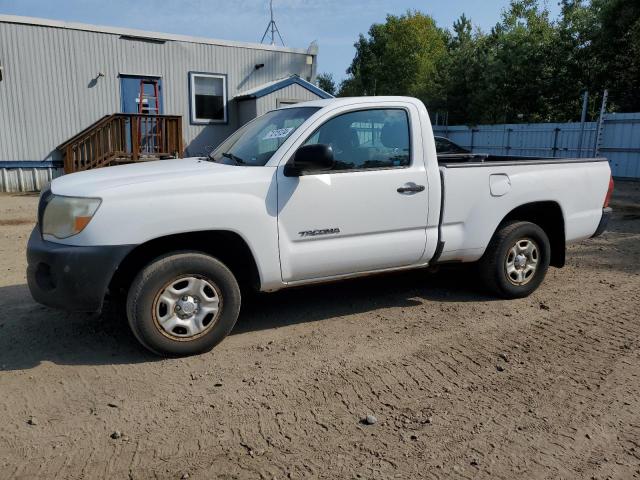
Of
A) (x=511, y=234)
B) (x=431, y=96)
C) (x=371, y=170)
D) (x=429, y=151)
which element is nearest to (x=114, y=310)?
(x=371, y=170)

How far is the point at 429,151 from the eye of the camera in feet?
15.3

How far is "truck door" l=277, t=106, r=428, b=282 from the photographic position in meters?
4.13

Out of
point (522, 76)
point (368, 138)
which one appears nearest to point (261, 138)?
point (368, 138)

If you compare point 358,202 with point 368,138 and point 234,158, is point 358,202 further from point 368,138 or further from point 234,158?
point 234,158

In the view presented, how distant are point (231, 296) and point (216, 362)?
1.56 ft

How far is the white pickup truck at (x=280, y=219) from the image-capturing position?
3645 millimetres

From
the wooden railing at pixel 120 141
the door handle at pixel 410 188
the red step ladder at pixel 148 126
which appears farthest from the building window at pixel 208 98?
the door handle at pixel 410 188

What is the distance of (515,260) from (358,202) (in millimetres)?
1887

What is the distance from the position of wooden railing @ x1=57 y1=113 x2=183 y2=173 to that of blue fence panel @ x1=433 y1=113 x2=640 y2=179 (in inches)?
452

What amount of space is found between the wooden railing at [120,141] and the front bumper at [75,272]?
34.8 ft

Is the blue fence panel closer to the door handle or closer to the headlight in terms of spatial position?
the door handle

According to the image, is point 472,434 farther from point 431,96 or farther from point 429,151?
point 431,96

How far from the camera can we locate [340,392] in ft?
11.4

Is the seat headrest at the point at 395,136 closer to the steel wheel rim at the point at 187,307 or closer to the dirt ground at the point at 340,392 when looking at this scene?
the dirt ground at the point at 340,392
